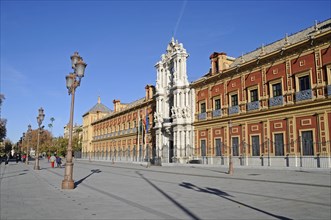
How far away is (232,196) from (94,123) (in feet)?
195

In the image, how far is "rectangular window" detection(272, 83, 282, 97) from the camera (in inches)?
893

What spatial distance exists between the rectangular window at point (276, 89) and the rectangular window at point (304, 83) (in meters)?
1.70

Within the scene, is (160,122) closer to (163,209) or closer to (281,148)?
(281,148)

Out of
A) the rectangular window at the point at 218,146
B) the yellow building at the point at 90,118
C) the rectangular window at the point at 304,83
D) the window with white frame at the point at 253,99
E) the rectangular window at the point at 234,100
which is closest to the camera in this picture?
the rectangular window at the point at 304,83

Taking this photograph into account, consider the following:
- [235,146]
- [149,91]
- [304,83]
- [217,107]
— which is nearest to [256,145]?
[235,146]

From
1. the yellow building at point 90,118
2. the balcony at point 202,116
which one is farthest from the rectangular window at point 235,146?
the yellow building at point 90,118

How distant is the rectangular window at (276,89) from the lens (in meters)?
22.7

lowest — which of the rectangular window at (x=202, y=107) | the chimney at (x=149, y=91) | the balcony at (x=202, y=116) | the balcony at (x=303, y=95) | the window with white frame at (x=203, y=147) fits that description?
the window with white frame at (x=203, y=147)

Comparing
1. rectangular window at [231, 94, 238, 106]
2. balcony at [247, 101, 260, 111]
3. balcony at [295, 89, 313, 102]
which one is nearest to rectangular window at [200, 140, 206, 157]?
rectangular window at [231, 94, 238, 106]

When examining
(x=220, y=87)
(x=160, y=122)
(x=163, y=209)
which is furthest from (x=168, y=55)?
(x=163, y=209)

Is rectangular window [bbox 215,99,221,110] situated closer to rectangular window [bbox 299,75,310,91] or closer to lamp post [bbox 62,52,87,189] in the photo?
rectangular window [bbox 299,75,310,91]

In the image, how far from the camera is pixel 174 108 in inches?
1296

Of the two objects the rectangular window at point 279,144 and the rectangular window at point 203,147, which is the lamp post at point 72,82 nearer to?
the rectangular window at point 279,144

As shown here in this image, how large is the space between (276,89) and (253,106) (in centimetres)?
244
